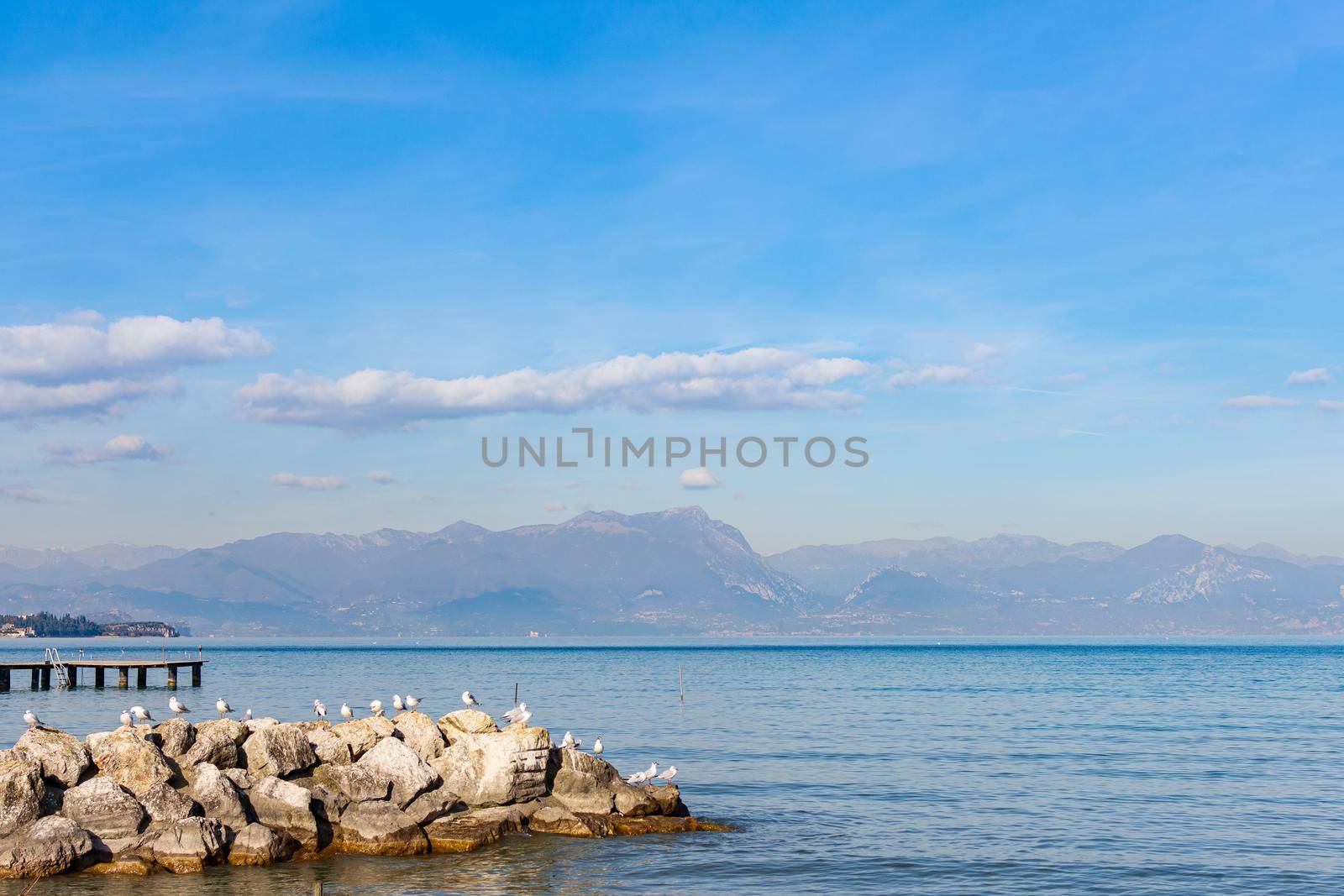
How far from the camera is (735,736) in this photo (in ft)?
158

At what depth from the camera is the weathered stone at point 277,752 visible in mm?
27234

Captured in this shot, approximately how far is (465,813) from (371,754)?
2566 mm

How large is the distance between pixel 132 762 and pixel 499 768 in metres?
7.90

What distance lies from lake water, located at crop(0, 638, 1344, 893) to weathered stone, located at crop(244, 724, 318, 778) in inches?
132

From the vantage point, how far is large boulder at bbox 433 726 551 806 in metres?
27.6

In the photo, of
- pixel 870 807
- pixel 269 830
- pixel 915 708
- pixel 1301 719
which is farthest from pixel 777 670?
pixel 269 830

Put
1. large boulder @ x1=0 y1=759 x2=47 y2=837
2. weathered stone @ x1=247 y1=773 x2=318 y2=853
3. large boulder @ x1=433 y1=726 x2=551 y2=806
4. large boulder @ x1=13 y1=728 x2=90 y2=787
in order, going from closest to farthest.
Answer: large boulder @ x1=0 y1=759 x2=47 y2=837
large boulder @ x1=13 y1=728 x2=90 y2=787
weathered stone @ x1=247 y1=773 x2=318 y2=853
large boulder @ x1=433 y1=726 x2=551 y2=806

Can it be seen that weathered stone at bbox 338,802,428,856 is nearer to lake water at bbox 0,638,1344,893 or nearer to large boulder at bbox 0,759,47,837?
lake water at bbox 0,638,1344,893

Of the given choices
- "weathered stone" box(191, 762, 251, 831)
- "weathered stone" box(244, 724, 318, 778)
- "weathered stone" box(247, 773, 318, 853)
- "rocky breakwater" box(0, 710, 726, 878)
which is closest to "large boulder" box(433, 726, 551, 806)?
"rocky breakwater" box(0, 710, 726, 878)

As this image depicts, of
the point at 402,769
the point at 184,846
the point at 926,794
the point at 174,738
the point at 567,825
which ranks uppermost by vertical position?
the point at 174,738

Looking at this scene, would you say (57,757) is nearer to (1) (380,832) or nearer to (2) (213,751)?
(2) (213,751)

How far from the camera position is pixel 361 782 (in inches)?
1053

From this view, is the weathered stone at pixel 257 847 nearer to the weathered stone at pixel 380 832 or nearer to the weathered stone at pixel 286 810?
the weathered stone at pixel 286 810

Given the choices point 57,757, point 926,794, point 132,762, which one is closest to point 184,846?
point 132,762
